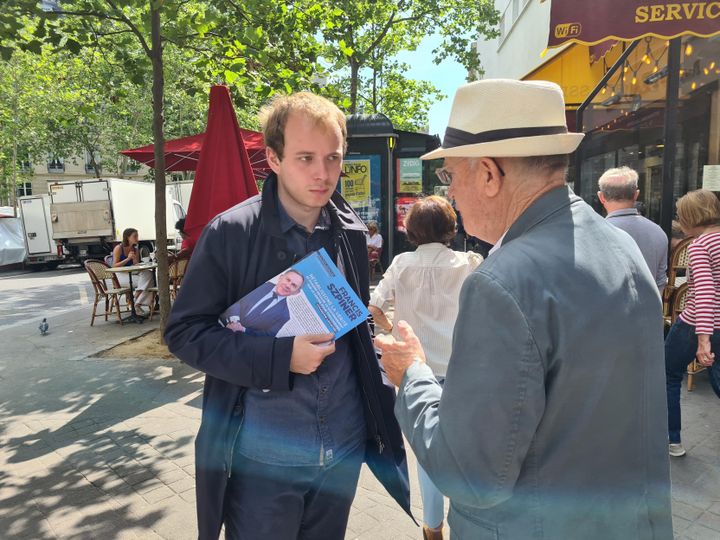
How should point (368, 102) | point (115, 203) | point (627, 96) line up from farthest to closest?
point (368, 102) → point (115, 203) → point (627, 96)

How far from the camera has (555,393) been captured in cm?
106

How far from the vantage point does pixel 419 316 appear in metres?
2.97

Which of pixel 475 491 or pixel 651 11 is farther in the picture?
pixel 651 11

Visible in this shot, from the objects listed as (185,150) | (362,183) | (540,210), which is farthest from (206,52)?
(540,210)

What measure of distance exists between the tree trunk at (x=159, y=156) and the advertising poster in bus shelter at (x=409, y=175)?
5.27 m

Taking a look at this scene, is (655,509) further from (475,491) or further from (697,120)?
(697,120)

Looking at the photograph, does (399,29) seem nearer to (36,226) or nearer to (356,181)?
(356,181)

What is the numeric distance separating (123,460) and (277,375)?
2925 mm

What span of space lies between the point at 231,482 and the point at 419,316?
4.84 feet

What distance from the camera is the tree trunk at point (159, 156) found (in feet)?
21.1

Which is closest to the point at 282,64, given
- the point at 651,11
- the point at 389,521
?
the point at 651,11

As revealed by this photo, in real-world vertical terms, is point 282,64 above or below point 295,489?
above

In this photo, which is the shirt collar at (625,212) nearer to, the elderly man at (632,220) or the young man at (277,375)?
the elderly man at (632,220)

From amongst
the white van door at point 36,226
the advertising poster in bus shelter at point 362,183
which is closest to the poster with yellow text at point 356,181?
the advertising poster in bus shelter at point 362,183
